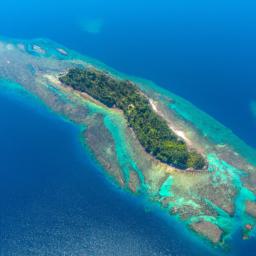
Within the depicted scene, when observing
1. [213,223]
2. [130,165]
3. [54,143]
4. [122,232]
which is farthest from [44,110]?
[213,223]

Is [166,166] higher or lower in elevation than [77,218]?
higher

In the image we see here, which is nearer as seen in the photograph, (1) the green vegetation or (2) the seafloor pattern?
(2) the seafloor pattern

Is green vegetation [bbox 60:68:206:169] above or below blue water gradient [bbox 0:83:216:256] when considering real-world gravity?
above

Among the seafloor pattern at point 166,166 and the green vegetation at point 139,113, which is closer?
the seafloor pattern at point 166,166

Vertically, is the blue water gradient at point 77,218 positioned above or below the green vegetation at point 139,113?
below

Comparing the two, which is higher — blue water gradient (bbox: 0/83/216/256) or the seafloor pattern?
the seafloor pattern
